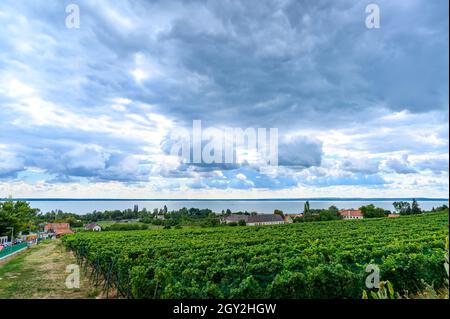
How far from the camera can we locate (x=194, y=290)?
24.7ft

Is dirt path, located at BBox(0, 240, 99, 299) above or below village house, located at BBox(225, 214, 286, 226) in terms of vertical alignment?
above

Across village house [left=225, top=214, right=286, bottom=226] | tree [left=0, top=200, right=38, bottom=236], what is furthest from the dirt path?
village house [left=225, top=214, right=286, bottom=226]

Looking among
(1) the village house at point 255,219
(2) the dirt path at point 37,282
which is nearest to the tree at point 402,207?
(1) the village house at point 255,219

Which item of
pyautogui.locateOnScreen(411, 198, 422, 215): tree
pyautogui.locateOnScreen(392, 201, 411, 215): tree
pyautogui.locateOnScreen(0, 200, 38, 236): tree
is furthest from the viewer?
pyautogui.locateOnScreen(392, 201, 411, 215): tree

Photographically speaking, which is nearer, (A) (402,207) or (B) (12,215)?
(B) (12,215)

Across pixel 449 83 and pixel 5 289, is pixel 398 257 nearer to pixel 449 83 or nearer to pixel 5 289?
pixel 449 83

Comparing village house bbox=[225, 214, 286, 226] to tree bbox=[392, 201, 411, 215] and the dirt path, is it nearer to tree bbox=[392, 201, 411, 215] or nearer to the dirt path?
tree bbox=[392, 201, 411, 215]

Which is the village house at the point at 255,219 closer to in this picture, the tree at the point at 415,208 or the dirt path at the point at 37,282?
the tree at the point at 415,208

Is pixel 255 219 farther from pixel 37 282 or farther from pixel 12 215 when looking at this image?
pixel 37 282

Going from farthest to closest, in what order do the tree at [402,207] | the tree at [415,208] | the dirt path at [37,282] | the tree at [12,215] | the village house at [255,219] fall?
the tree at [402,207], the tree at [415,208], the village house at [255,219], the tree at [12,215], the dirt path at [37,282]

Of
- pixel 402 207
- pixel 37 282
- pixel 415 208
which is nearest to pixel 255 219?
pixel 415 208

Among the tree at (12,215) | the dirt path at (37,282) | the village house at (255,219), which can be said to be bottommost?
the village house at (255,219)

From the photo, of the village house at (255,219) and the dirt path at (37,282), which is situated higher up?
the dirt path at (37,282)
